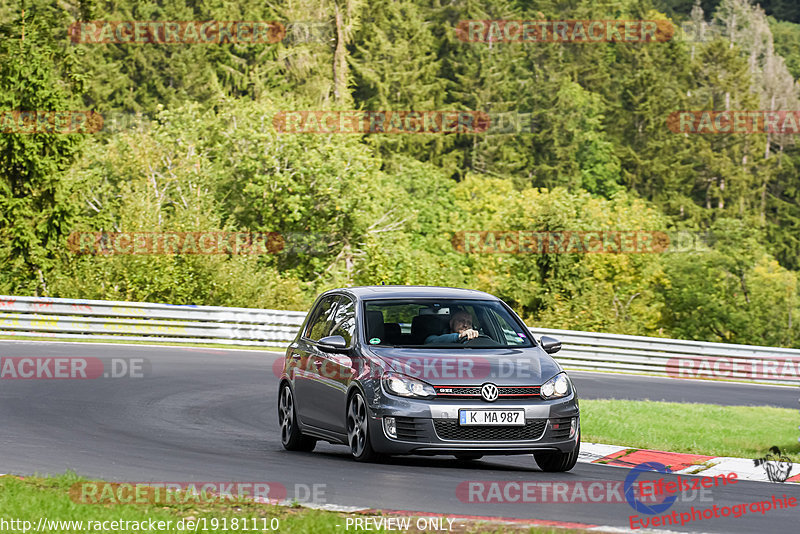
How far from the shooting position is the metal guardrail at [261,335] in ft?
90.6

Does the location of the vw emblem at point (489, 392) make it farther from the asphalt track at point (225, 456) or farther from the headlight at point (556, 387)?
the asphalt track at point (225, 456)

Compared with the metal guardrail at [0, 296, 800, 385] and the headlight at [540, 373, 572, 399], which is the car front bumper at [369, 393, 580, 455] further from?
the metal guardrail at [0, 296, 800, 385]

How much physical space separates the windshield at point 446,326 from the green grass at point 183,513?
3.45m

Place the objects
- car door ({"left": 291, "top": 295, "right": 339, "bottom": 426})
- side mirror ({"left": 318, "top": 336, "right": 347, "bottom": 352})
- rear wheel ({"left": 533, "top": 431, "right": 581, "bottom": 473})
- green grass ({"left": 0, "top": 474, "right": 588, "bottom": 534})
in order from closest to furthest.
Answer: green grass ({"left": 0, "top": 474, "right": 588, "bottom": 534}), rear wheel ({"left": 533, "top": 431, "right": 581, "bottom": 473}), side mirror ({"left": 318, "top": 336, "right": 347, "bottom": 352}), car door ({"left": 291, "top": 295, "right": 339, "bottom": 426})

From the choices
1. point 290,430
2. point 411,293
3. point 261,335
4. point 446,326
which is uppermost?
point 411,293

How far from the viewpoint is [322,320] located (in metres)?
12.9

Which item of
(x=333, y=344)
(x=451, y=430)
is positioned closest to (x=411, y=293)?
(x=333, y=344)

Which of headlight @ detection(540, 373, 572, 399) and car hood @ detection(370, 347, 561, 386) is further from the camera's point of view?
headlight @ detection(540, 373, 572, 399)

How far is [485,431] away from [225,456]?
2.48 metres

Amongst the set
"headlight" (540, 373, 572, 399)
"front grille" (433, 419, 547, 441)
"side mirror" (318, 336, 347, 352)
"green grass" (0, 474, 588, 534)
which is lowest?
"front grille" (433, 419, 547, 441)

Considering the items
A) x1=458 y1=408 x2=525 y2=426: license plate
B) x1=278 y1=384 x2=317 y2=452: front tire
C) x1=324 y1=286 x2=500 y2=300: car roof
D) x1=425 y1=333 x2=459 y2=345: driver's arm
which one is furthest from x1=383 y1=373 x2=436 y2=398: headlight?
x1=278 y1=384 x2=317 y2=452: front tire

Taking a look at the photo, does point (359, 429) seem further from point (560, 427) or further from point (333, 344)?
point (560, 427)

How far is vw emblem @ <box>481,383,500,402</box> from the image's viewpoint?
10.5m

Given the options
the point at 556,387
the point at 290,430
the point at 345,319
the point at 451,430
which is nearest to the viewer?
the point at 451,430
